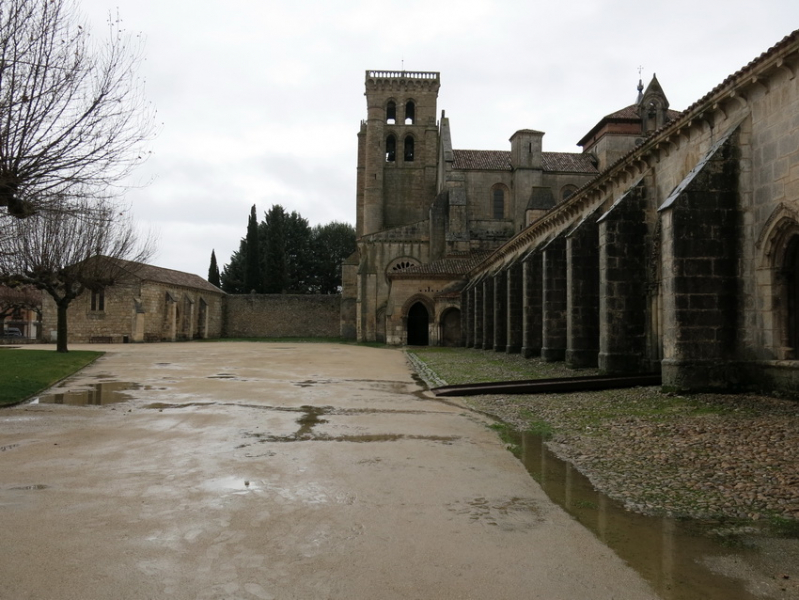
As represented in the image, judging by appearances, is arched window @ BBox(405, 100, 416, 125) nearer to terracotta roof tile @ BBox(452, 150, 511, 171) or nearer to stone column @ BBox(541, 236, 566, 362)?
terracotta roof tile @ BBox(452, 150, 511, 171)

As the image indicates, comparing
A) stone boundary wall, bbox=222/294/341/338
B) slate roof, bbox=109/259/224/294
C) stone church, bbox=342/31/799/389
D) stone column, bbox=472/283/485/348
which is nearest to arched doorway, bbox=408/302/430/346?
stone church, bbox=342/31/799/389

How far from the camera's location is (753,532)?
162 inches

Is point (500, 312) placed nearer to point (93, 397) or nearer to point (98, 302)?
point (93, 397)

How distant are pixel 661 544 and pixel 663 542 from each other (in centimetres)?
4

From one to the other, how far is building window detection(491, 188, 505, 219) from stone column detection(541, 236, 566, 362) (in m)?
23.7

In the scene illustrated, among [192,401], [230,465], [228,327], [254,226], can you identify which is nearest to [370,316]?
[228,327]

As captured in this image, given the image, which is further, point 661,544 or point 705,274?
point 705,274

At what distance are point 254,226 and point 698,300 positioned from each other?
5329cm

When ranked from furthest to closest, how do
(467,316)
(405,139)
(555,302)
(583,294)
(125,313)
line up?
(405,139) → (125,313) → (467,316) → (555,302) → (583,294)

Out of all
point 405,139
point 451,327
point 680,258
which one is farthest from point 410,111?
point 680,258

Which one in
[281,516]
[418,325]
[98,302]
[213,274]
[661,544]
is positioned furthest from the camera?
[213,274]

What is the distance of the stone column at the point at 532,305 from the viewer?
20984 millimetres

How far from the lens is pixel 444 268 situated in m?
36.9

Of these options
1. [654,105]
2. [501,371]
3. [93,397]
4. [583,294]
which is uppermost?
[654,105]
